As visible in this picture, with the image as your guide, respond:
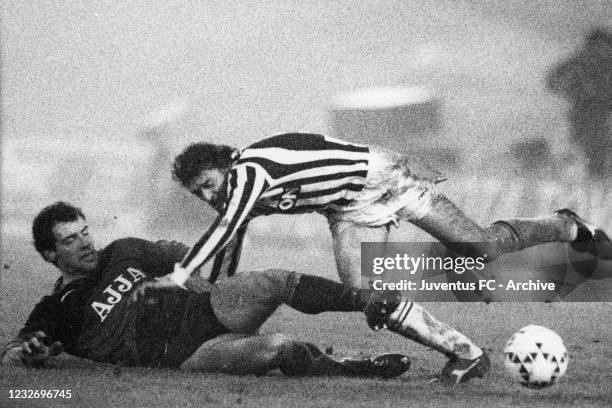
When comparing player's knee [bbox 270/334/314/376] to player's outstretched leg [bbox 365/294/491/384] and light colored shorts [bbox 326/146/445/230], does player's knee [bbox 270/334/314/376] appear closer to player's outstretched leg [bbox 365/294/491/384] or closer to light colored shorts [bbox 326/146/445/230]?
player's outstretched leg [bbox 365/294/491/384]

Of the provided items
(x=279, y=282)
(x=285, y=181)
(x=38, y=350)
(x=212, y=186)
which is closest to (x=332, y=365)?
(x=279, y=282)

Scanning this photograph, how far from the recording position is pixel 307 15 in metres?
3.65

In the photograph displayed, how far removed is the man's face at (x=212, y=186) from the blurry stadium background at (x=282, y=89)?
0.14 meters

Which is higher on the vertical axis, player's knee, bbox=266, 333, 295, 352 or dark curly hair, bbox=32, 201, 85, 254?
dark curly hair, bbox=32, 201, 85, 254

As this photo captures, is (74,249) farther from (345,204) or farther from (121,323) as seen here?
(345,204)

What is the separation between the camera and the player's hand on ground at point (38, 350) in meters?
3.34

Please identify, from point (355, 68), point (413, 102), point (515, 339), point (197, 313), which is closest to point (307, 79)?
point (355, 68)

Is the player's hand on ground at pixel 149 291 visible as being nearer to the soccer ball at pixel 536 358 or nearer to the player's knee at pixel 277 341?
the player's knee at pixel 277 341

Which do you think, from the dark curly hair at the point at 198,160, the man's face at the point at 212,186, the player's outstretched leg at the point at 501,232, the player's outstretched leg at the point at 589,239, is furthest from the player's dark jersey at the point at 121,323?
the player's outstretched leg at the point at 589,239

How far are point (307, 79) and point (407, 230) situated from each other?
0.76 metres

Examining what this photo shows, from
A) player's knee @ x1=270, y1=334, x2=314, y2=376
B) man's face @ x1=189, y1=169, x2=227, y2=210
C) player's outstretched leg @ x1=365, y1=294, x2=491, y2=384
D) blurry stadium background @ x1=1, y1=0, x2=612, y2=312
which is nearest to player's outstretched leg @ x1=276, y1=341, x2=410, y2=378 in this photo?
player's knee @ x1=270, y1=334, x2=314, y2=376

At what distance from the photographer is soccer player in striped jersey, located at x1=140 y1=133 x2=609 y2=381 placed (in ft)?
10.6

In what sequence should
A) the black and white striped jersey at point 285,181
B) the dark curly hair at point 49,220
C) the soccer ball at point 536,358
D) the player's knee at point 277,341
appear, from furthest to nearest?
the dark curly hair at point 49,220
the player's knee at point 277,341
the black and white striped jersey at point 285,181
the soccer ball at point 536,358

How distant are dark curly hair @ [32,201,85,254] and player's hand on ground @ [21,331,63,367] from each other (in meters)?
0.37
